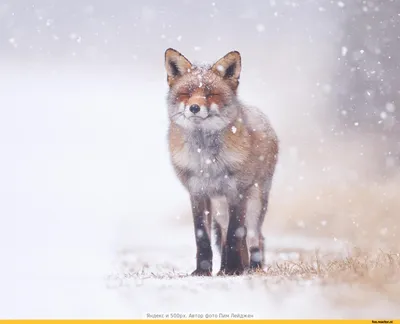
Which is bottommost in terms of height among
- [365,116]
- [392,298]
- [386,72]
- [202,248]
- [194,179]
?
[392,298]

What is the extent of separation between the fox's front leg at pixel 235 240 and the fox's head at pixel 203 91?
67 cm

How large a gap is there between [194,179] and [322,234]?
1.39 m

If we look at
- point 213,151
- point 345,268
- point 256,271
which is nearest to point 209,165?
point 213,151

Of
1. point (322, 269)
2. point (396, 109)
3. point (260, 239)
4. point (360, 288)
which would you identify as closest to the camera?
point (360, 288)

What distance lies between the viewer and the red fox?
4598mm

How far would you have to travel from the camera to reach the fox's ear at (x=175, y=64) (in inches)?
184

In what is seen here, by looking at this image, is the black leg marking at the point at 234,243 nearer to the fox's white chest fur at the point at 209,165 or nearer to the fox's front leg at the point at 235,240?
the fox's front leg at the point at 235,240

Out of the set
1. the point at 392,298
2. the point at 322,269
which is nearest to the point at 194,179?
the point at 322,269

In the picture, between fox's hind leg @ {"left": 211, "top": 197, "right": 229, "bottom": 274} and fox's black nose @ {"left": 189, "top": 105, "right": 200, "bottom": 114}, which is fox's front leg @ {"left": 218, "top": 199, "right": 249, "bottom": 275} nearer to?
fox's hind leg @ {"left": 211, "top": 197, "right": 229, "bottom": 274}

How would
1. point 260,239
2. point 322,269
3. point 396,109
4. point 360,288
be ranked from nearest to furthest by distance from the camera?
point 360,288
point 322,269
point 260,239
point 396,109

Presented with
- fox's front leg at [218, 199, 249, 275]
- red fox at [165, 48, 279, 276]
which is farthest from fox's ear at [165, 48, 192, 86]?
fox's front leg at [218, 199, 249, 275]

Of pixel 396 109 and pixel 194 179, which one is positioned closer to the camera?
pixel 194 179

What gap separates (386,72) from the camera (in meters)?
5.80

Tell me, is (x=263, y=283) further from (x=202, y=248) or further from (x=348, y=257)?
(x=348, y=257)
